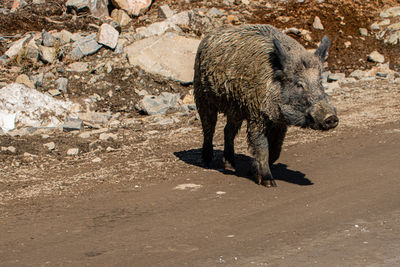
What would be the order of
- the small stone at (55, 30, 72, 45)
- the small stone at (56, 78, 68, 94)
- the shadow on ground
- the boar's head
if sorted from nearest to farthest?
the boar's head → the shadow on ground → the small stone at (56, 78, 68, 94) → the small stone at (55, 30, 72, 45)

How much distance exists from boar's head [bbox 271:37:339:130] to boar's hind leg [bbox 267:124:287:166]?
2.46 feet

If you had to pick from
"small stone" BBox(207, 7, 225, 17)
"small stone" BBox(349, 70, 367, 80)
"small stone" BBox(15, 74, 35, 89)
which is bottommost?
"small stone" BBox(15, 74, 35, 89)

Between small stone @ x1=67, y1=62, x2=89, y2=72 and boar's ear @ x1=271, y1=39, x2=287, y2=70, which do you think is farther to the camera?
small stone @ x1=67, y1=62, x2=89, y2=72

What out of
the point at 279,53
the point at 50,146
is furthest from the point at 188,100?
the point at 279,53

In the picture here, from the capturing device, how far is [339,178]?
8016mm

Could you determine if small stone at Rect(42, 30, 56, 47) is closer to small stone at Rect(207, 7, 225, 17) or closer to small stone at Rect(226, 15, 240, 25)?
small stone at Rect(207, 7, 225, 17)

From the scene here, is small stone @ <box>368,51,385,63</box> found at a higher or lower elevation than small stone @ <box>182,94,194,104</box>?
higher

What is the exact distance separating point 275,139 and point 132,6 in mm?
10911

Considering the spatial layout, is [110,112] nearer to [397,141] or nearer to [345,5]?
[397,141]

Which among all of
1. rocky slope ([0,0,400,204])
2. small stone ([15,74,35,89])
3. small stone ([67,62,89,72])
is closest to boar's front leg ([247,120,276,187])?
rocky slope ([0,0,400,204])

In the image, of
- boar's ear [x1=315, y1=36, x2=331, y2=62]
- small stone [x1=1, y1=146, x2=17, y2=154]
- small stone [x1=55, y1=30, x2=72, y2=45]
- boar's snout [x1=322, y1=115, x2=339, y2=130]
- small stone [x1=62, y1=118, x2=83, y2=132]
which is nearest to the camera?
boar's snout [x1=322, y1=115, x2=339, y2=130]

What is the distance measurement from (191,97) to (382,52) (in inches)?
238

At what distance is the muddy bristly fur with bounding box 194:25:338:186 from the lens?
7.36 metres

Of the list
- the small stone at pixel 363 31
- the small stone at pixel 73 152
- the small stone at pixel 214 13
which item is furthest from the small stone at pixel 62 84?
the small stone at pixel 363 31
